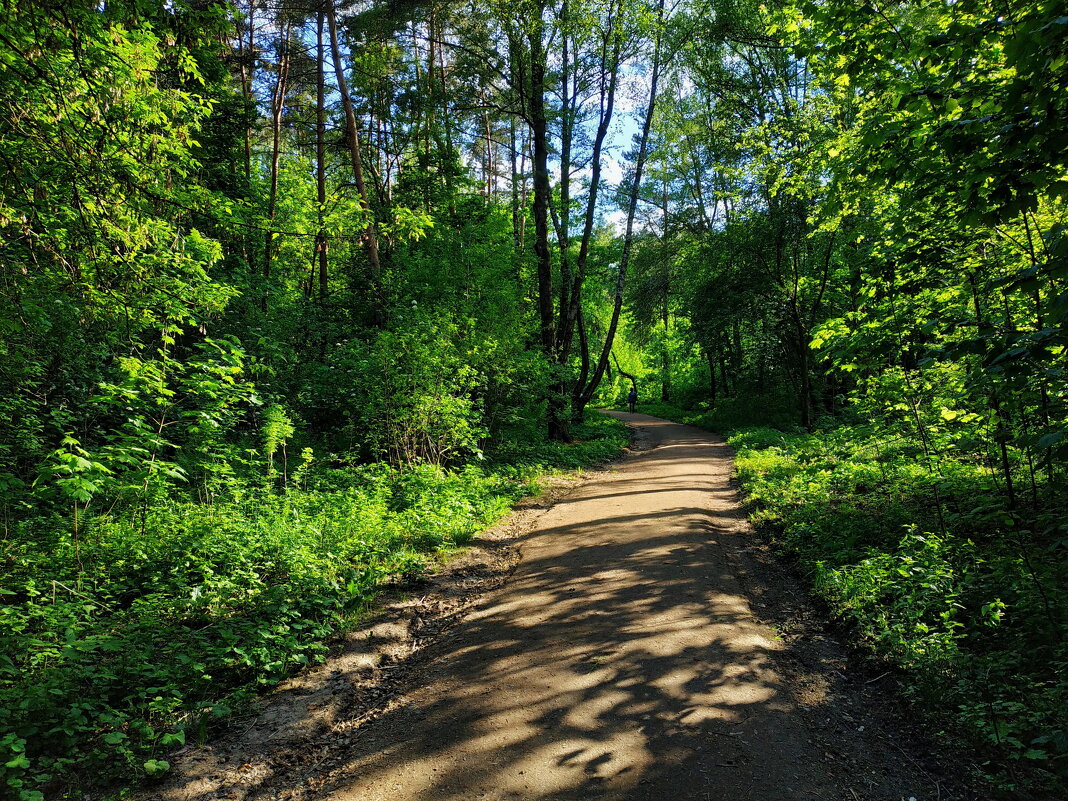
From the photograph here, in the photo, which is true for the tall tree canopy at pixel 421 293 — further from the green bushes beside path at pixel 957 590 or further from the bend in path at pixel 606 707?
the bend in path at pixel 606 707

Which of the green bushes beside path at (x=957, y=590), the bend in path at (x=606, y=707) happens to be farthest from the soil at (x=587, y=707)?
the green bushes beside path at (x=957, y=590)

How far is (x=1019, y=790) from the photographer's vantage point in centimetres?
277

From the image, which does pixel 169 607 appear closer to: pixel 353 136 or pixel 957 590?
pixel 957 590

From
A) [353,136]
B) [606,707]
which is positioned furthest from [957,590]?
[353,136]

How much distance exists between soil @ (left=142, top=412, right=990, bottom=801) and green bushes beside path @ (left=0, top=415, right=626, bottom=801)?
353mm

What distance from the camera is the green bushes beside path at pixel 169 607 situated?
309 cm

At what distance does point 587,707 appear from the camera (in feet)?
12.2

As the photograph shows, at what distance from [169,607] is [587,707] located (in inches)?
142

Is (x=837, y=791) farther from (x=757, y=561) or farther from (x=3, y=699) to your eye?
(x=3, y=699)

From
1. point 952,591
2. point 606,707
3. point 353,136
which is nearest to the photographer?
A: point 606,707

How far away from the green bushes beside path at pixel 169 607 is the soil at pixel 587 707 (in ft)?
1.16

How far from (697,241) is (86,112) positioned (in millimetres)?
21026

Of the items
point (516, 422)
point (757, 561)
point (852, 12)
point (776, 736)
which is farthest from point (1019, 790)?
point (516, 422)

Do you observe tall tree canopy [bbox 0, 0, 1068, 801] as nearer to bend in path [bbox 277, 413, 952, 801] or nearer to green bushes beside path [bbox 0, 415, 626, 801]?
green bushes beside path [bbox 0, 415, 626, 801]
